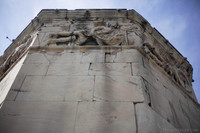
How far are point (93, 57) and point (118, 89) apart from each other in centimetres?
101

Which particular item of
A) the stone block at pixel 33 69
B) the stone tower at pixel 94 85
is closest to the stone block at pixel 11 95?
the stone tower at pixel 94 85

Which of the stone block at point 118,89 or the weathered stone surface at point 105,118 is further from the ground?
the stone block at point 118,89

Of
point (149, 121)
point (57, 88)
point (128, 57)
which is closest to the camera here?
point (149, 121)

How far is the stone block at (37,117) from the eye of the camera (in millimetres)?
2625

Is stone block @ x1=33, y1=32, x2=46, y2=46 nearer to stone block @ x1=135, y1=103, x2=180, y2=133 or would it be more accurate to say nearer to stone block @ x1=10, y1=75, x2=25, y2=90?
stone block @ x1=10, y1=75, x2=25, y2=90

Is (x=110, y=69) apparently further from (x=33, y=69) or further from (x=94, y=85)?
(x=33, y=69)

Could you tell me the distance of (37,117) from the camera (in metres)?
2.78

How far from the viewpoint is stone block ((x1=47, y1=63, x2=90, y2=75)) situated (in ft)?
11.7

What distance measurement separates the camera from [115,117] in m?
2.75

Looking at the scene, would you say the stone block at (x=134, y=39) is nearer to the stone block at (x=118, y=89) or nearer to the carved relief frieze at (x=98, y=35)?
the carved relief frieze at (x=98, y=35)

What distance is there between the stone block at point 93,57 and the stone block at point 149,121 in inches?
50.6

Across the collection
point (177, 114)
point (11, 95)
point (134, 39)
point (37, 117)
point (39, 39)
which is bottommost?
point (37, 117)

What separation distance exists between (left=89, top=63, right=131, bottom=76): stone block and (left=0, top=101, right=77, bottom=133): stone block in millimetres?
833

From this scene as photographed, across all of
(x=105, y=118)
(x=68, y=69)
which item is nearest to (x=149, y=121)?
(x=105, y=118)
